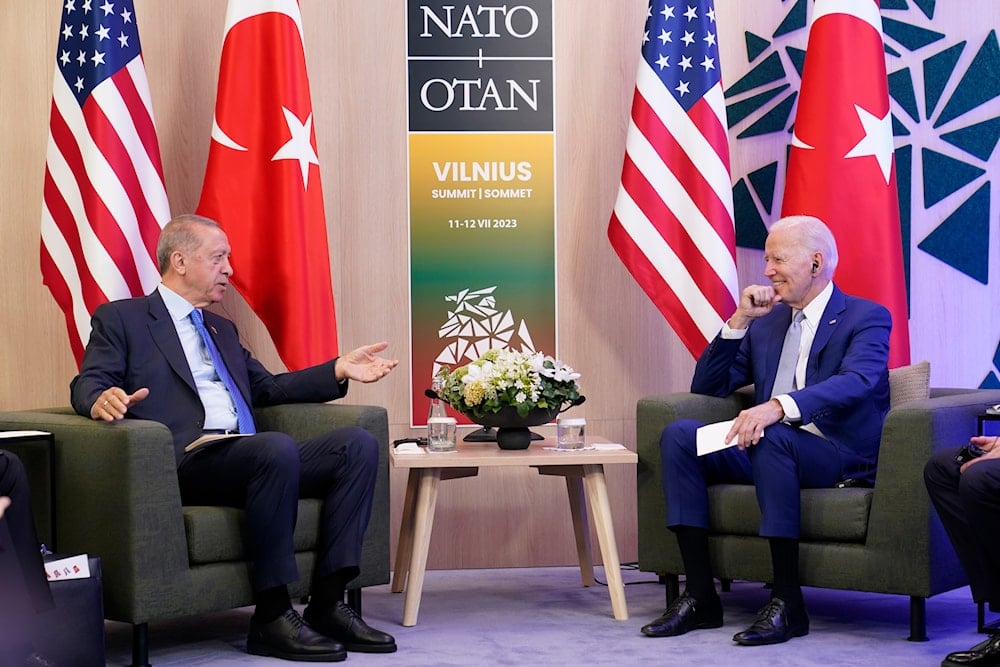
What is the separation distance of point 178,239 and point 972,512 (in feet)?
8.28

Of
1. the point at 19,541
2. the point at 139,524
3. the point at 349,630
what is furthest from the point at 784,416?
the point at 19,541

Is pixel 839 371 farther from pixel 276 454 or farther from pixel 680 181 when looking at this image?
pixel 276 454

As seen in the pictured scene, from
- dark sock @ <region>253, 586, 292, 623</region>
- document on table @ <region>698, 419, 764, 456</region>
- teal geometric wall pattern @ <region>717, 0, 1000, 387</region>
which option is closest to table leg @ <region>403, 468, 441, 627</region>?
dark sock @ <region>253, 586, 292, 623</region>

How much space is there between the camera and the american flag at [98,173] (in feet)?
14.5

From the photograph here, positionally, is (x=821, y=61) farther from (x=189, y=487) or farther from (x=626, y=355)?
(x=189, y=487)

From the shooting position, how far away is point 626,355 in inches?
202

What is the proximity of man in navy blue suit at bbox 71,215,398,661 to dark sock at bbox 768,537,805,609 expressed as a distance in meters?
1.16

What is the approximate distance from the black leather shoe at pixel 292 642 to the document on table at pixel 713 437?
125cm

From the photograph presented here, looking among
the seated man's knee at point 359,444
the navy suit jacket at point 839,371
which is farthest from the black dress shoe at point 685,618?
the seated man's knee at point 359,444

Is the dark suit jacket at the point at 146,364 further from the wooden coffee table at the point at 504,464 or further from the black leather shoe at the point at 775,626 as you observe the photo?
the black leather shoe at the point at 775,626

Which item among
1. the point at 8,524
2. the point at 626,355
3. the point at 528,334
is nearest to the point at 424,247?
the point at 528,334

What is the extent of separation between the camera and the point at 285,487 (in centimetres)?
354

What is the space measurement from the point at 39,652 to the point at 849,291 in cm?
305

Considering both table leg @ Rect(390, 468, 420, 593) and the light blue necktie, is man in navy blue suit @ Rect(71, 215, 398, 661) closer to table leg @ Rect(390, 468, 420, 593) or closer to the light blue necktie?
table leg @ Rect(390, 468, 420, 593)
